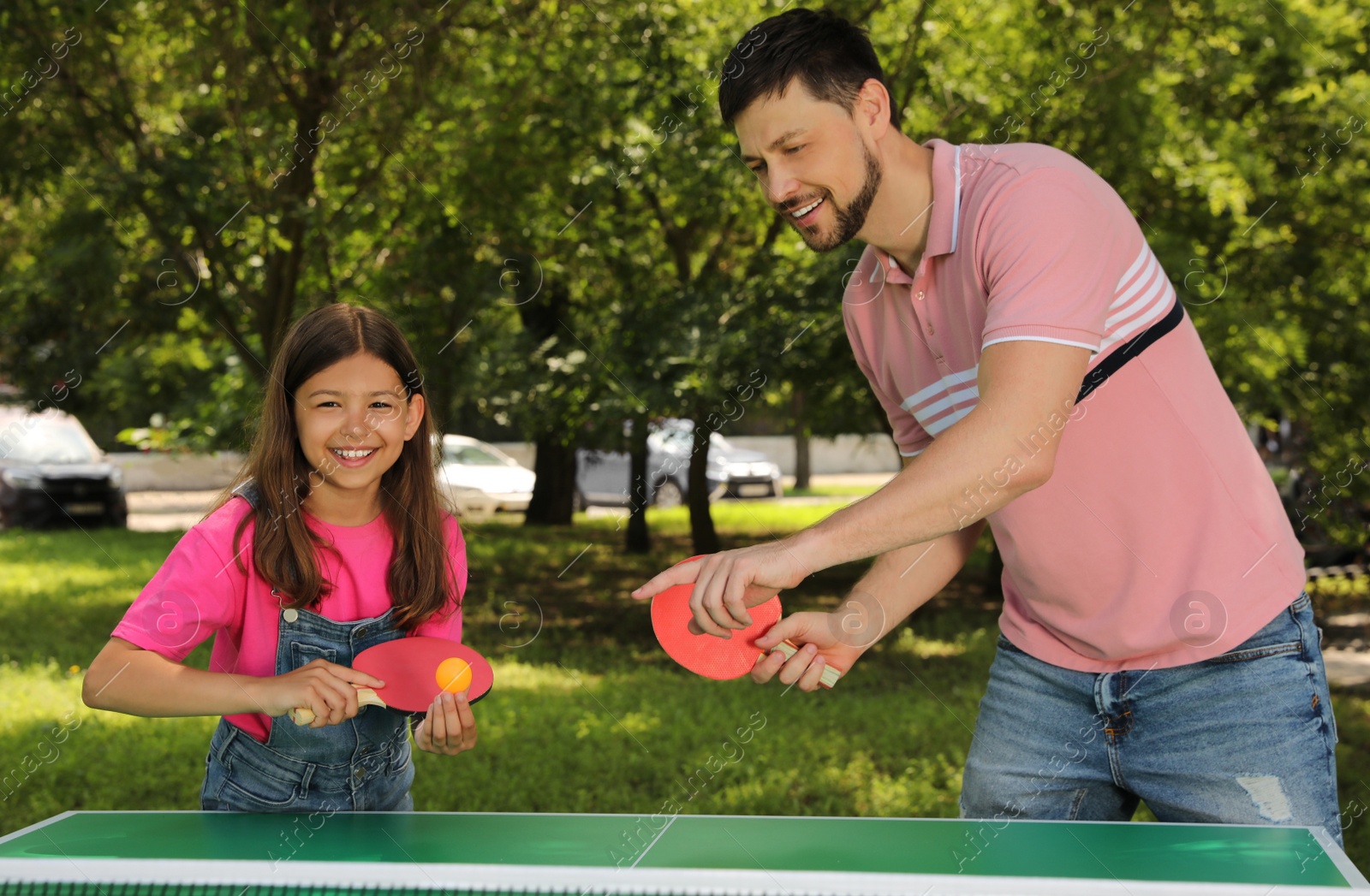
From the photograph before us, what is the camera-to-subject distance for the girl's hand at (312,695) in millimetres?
1983

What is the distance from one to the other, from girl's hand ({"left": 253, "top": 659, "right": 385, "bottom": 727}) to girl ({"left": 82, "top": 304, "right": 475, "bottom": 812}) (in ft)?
0.21

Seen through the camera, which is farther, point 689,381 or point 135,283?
point 135,283

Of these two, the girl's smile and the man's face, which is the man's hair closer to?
the man's face

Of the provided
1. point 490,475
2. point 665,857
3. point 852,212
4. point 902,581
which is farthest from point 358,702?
point 490,475

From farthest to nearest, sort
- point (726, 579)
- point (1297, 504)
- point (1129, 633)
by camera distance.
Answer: point (1297, 504)
point (1129, 633)
point (726, 579)

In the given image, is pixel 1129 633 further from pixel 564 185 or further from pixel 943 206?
pixel 564 185

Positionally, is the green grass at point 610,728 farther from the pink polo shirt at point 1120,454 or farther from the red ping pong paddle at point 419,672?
the pink polo shirt at point 1120,454

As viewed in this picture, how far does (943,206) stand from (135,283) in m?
7.82

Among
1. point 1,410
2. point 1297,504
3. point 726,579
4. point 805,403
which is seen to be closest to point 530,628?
point 805,403

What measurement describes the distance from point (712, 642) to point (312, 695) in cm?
70

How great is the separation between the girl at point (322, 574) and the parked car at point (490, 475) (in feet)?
41.9

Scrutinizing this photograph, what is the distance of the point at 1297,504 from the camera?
24.9 feet

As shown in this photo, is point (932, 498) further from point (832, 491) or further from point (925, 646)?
point (832, 491)

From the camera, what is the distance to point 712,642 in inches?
81.5
